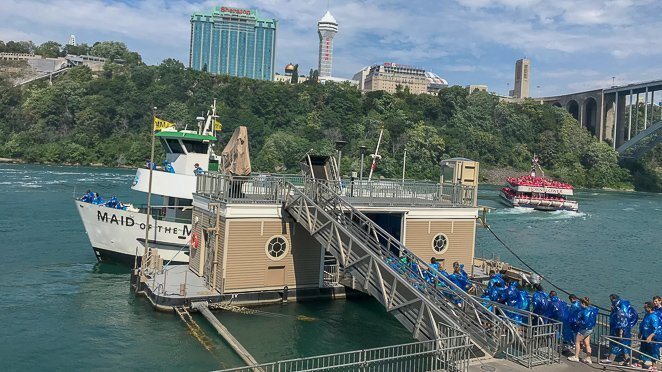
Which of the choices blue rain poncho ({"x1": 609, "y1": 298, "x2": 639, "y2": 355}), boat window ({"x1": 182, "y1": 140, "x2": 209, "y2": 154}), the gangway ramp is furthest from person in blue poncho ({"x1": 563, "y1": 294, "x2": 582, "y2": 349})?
boat window ({"x1": 182, "y1": 140, "x2": 209, "y2": 154})

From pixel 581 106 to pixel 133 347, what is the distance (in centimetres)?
16186

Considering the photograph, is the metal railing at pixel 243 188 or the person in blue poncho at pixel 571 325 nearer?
the person in blue poncho at pixel 571 325

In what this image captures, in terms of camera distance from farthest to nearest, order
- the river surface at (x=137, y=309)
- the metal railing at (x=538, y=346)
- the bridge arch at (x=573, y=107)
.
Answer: the bridge arch at (x=573, y=107)
the river surface at (x=137, y=309)
the metal railing at (x=538, y=346)

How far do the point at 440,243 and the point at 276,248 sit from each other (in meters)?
6.63

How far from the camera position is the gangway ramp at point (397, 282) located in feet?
41.2

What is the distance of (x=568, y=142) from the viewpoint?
5044 inches

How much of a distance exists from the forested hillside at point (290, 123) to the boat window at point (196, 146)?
76.1 metres

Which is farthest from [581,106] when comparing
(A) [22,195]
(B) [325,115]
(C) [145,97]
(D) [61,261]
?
(D) [61,261]

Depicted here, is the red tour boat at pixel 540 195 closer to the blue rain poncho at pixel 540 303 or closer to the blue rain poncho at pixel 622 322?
the blue rain poncho at pixel 540 303

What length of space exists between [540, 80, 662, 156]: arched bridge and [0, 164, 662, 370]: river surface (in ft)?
338

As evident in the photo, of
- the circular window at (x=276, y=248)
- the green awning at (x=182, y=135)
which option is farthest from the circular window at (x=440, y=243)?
the green awning at (x=182, y=135)

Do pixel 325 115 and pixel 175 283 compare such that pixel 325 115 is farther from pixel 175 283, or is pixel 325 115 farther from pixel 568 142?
pixel 175 283

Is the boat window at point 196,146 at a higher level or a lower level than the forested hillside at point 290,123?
lower

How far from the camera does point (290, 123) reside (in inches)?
4879
